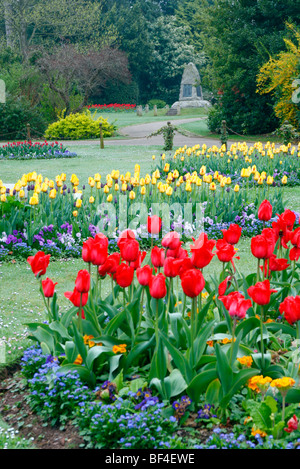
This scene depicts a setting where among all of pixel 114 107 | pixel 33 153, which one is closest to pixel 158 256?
pixel 33 153

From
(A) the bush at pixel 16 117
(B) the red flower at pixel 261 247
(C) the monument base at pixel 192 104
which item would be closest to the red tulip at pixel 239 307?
(B) the red flower at pixel 261 247

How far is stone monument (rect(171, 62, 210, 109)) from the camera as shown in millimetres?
40719

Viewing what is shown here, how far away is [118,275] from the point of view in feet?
9.04

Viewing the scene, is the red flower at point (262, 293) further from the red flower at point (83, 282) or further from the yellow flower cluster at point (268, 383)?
the red flower at point (83, 282)

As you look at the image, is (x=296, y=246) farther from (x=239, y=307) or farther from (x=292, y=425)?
(x=292, y=425)

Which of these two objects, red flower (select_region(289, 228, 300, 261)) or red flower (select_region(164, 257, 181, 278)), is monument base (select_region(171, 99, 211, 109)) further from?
red flower (select_region(164, 257, 181, 278))

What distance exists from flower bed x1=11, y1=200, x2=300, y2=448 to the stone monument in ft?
127

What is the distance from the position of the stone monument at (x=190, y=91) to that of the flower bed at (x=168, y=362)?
3871cm

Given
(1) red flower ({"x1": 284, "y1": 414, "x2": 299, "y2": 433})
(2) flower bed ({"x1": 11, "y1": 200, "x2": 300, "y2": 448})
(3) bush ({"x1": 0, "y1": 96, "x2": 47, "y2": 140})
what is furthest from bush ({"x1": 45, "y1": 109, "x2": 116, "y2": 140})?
(1) red flower ({"x1": 284, "y1": 414, "x2": 299, "y2": 433})

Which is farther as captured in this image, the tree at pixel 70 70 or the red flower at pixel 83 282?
the tree at pixel 70 70

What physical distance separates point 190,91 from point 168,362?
4116 cm

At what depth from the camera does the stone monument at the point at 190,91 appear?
40719 mm

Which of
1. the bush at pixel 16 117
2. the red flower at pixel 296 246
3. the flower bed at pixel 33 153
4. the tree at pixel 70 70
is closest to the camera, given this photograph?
the red flower at pixel 296 246

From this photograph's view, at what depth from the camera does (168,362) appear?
2717 mm
